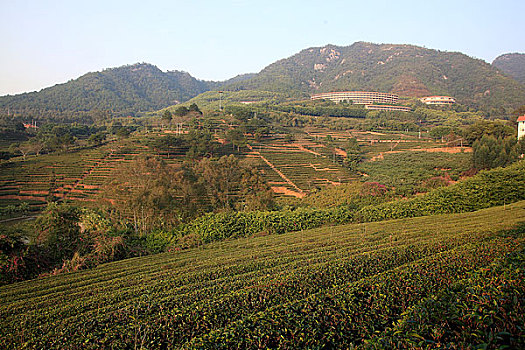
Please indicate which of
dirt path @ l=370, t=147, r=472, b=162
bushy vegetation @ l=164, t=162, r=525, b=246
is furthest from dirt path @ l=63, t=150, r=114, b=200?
dirt path @ l=370, t=147, r=472, b=162

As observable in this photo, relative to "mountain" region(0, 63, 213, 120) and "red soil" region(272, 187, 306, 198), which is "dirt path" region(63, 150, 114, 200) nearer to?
"red soil" region(272, 187, 306, 198)

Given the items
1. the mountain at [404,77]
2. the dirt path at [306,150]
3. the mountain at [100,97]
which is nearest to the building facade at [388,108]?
the mountain at [404,77]

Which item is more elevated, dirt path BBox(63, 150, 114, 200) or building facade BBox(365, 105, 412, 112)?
building facade BBox(365, 105, 412, 112)

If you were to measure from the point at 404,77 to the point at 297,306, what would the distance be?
150377 mm

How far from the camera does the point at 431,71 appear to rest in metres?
138

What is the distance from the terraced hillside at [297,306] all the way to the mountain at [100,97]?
90.6 metres

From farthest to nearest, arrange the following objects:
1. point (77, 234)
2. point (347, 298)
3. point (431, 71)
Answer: point (431, 71), point (77, 234), point (347, 298)

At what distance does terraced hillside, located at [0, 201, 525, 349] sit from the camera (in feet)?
12.6

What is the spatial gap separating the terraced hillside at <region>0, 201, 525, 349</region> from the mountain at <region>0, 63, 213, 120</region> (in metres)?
90.6

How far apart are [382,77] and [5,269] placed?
155 meters

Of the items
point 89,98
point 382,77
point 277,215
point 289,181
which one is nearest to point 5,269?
point 277,215

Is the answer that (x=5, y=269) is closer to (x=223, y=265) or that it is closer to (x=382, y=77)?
(x=223, y=265)

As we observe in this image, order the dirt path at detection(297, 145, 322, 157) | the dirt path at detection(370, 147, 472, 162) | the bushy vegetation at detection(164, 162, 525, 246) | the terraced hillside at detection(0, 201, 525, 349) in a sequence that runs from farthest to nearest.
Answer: the dirt path at detection(297, 145, 322, 157) < the dirt path at detection(370, 147, 472, 162) < the bushy vegetation at detection(164, 162, 525, 246) < the terraced hillside at detection(0, 201, 525, 349)

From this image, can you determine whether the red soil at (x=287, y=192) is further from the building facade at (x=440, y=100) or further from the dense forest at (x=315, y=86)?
the building facade at (x=440, y=100)
